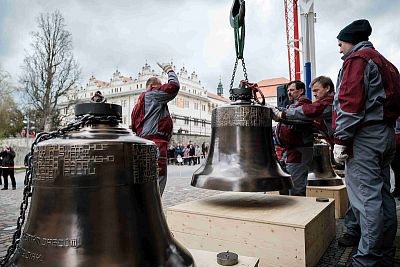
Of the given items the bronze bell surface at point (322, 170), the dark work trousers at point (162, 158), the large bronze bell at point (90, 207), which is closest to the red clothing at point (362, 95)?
the large bronze bell at point (90, 207)

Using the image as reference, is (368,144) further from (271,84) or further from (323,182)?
(271,84)

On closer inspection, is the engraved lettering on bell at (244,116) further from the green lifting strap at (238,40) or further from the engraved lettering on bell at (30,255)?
the engraved lettering on bell at (30,255)

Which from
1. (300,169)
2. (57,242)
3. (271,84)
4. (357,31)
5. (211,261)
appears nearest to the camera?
(57,242)

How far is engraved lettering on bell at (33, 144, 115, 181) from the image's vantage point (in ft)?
4.18

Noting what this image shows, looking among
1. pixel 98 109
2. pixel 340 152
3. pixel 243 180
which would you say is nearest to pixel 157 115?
pixel 243 180

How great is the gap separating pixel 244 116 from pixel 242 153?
1.05ft

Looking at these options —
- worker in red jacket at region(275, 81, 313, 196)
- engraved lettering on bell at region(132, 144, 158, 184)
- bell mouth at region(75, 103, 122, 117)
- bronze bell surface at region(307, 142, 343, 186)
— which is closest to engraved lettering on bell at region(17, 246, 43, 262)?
engraved lettering on bell at region(132, 144, 158, 184)

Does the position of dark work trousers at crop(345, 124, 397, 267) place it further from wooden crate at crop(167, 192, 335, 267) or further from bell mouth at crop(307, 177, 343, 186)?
bell mouth at crop(307, 177, 343, 186)

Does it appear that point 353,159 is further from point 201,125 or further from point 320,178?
point 201,125

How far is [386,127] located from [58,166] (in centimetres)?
236

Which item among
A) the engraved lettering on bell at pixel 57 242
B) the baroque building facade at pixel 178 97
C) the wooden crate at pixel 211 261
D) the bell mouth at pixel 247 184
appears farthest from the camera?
the baroque building facade at pixel 178 97

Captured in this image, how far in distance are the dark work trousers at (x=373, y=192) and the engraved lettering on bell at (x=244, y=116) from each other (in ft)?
2.51

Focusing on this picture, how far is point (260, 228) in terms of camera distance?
248 centimetres

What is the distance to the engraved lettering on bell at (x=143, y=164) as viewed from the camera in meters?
1.36
